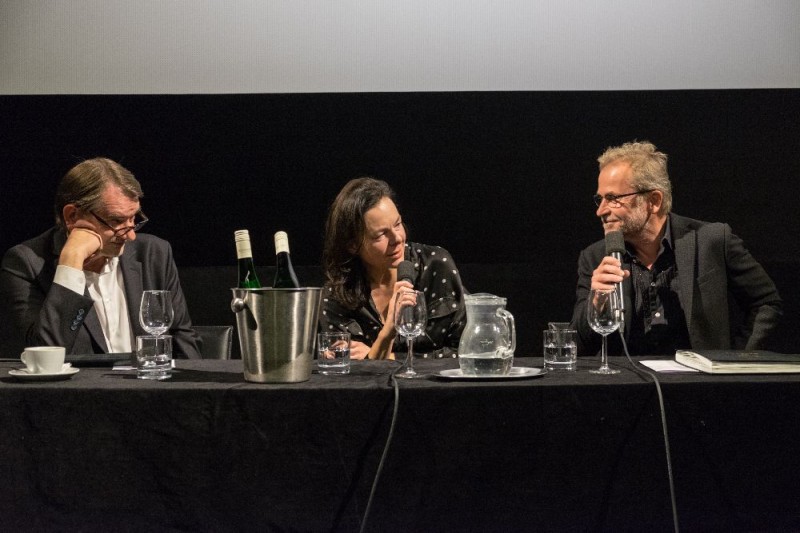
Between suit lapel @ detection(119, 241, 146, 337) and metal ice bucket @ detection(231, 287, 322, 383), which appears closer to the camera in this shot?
metal ice bucket @ detection(231, 287, 322, 383)

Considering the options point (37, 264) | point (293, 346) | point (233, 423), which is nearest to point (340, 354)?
point (293, 346)

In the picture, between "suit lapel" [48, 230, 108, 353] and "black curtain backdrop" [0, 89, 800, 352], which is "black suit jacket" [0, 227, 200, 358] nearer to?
"suit lapel" [48, 230, 108, 353]

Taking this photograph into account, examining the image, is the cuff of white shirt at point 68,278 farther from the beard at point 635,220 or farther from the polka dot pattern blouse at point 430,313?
the beard at point 635,220

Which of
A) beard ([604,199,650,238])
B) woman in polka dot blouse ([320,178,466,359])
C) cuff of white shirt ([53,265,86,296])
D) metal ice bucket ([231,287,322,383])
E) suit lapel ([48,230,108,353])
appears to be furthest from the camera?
beard ([604,199,650,238])

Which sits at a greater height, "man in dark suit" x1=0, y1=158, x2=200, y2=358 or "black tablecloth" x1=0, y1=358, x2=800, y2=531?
"man in dark suit" x1=0, y1=158, x2=200, y2=358

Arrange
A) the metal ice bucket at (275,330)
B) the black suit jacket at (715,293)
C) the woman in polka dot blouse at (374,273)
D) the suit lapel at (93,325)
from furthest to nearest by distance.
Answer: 1. the woman in polka dot blouse at (374,273)
2. the black suit jacket at (715,293)
3. the suit lapel at (93,325)
4. the metal ice bucket at (275,330)

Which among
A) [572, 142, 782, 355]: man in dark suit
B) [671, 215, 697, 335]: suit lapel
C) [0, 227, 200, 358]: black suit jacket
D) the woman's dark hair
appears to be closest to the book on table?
[572, 142, 782, 355]: man in dark suit

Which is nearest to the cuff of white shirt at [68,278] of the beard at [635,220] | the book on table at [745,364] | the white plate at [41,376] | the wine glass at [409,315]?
the white plate at [41,376]

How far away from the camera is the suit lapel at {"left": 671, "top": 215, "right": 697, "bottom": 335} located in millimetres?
2500

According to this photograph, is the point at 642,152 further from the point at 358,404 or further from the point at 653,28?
the point at 358,404

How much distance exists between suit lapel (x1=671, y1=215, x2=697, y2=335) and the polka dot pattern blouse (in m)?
0.68

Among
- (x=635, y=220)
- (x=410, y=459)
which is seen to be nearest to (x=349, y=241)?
(x=635, y=220)

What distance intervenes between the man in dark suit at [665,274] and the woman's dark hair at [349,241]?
27.8 inches

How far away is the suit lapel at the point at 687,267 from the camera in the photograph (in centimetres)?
250
